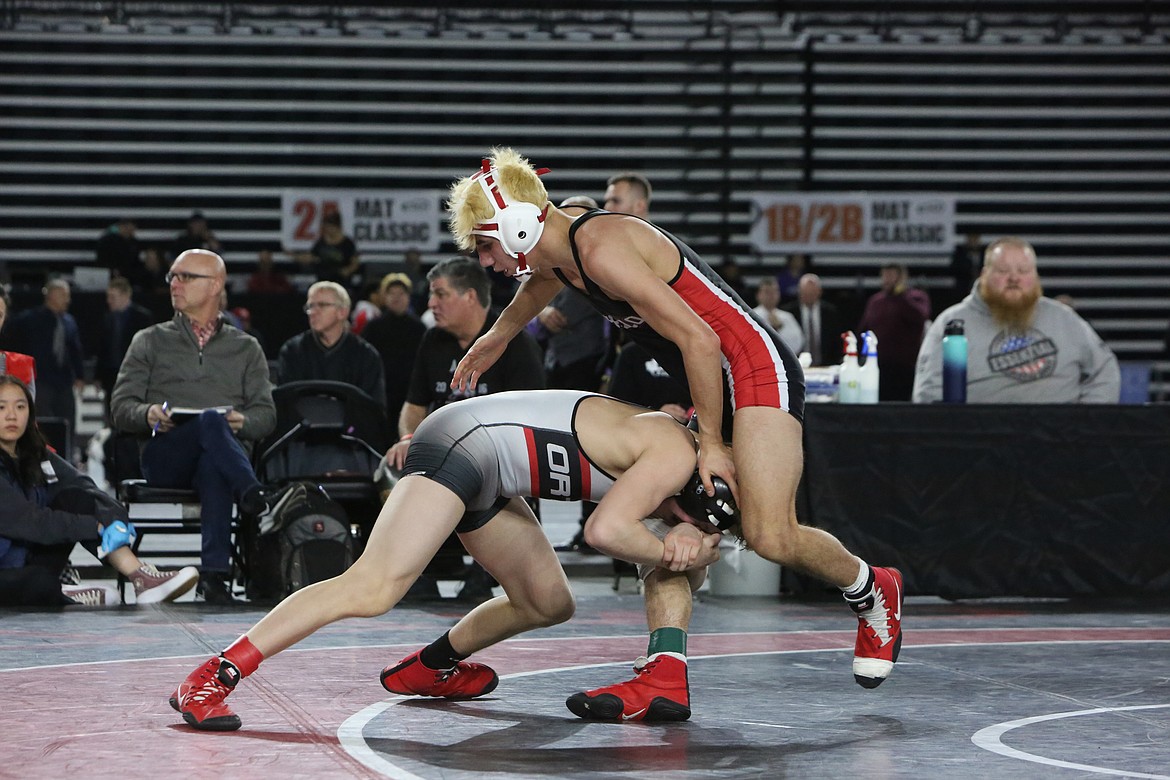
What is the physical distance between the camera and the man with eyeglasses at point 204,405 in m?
6.43

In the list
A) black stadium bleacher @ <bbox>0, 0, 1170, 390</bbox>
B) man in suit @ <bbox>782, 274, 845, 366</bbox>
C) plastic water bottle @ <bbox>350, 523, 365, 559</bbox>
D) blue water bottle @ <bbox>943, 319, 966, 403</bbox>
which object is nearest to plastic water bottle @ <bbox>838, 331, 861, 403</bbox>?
blue water bottle @ <bbox>943, 319, 966, 403</bbox>

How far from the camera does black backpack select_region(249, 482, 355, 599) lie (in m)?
6.24

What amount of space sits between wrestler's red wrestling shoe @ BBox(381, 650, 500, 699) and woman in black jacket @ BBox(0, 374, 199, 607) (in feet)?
7.58

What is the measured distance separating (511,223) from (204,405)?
321 centimetres

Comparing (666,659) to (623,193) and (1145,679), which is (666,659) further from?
(623,193)

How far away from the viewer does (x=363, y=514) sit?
22.8 feet

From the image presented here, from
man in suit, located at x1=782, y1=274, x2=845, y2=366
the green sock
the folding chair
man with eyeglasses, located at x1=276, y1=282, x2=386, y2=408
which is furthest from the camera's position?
man in suit, located at x1=782, y1=274, x2=845, y2=366

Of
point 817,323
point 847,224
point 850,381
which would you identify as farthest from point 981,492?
point 847,224

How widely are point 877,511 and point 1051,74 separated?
12407 mm

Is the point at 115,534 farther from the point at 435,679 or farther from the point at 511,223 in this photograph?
the point at 511,223

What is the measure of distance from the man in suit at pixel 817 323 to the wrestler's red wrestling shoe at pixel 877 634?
28.4 ft

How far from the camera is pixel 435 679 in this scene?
4.13 meters

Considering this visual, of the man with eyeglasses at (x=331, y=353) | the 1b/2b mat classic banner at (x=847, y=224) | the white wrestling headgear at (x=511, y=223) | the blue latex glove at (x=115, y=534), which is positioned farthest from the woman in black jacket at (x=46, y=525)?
the 1b/2b mat classic banner at (x=847, y=224)

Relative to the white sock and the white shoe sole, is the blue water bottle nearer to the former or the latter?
the white sock
